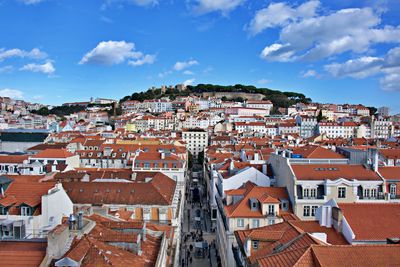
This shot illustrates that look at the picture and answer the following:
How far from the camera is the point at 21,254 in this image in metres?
16.3

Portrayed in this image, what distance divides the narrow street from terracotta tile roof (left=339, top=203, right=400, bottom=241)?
20247 millimetres

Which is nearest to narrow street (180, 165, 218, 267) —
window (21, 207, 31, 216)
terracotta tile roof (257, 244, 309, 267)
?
window (21, 207, 31, 216)

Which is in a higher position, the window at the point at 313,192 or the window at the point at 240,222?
the window at the point at 313,192

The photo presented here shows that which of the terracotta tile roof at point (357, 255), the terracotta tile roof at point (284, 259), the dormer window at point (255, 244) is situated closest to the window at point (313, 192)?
the dormer window at point (255, 244)

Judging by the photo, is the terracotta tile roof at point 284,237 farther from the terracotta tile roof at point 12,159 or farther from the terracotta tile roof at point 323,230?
the terracotta tile roof at point 12,159

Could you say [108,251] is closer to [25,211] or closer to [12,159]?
[25,211]

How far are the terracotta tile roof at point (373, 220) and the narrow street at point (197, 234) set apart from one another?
20247 millimetres

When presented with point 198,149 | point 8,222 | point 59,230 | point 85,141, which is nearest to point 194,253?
point 8,222

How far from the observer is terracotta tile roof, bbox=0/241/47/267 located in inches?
627

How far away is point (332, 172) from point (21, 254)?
28943 millimetres

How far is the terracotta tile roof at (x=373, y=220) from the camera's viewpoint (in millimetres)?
22984

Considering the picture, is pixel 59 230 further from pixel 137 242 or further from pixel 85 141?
pixel 85 141

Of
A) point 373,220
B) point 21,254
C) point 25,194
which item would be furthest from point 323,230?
point 25,194

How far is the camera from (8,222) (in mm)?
24422
